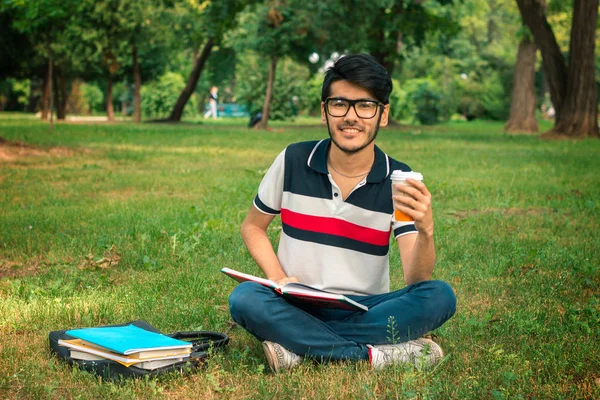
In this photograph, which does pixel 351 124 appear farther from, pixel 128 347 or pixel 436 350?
pixel 128 347

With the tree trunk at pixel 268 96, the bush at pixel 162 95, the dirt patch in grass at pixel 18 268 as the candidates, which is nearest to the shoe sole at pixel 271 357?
the dirt patch in grass at pixel 18 268

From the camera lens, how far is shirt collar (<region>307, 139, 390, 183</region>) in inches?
175

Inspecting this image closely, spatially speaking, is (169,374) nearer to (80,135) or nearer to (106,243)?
(106,243)

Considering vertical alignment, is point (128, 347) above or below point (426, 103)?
below

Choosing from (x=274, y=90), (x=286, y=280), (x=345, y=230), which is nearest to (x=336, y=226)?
(x=345, y=230)

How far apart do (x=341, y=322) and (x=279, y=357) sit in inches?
16.7

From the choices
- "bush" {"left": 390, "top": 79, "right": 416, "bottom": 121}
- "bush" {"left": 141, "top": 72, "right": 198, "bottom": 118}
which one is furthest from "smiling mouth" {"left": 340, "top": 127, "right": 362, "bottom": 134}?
"bush" {"left": 141, "top": 72, "right": 198, "bottom": 118}

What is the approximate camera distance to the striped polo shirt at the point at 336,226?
443cm

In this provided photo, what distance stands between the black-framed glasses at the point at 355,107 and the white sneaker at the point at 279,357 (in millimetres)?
1211

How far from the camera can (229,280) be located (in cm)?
633

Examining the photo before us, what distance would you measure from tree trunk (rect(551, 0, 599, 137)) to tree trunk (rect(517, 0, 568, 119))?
24cm

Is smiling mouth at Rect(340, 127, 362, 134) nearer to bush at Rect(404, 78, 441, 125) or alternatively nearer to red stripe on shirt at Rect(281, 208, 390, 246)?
red stripe on shirt at Rect(281, 208, 390, 246)

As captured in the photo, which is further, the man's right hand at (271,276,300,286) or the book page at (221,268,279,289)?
the man's right hand at (271,276,300,286)

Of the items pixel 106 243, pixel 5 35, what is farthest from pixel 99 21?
pixel 106 243
